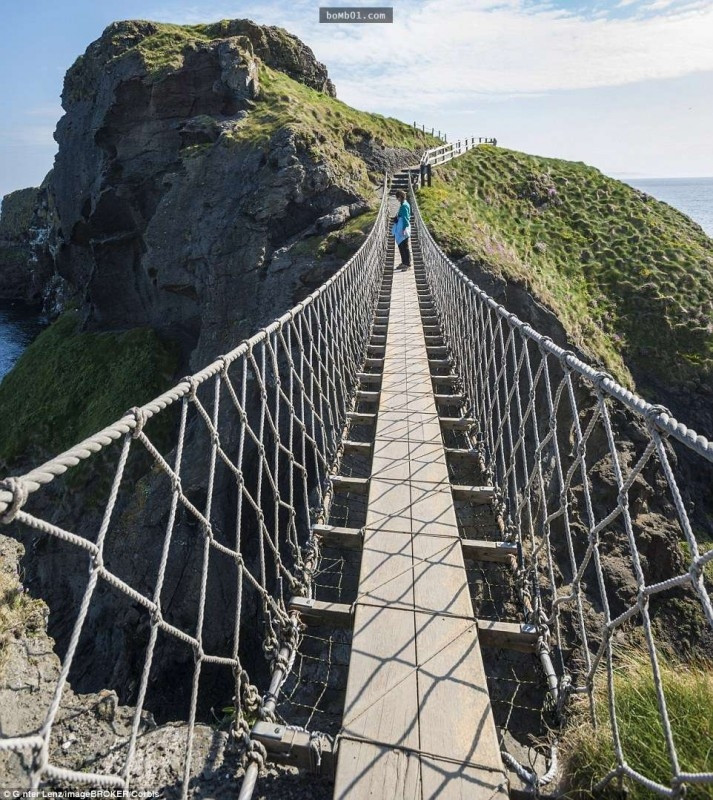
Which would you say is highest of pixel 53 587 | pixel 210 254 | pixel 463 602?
pixel 210 254

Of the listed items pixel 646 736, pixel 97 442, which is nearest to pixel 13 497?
pixel 97 442

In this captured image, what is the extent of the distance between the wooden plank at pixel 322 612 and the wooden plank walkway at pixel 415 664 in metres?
0.17

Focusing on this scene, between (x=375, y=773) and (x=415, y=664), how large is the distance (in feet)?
Result: 1.55

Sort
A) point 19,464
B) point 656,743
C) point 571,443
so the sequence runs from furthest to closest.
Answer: point 19,464
point 571,443
point 656,743

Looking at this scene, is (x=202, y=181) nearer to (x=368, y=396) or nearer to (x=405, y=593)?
(x=368, y=396)

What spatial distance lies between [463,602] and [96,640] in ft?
30.3

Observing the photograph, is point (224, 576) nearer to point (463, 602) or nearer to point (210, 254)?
point (463, 602)

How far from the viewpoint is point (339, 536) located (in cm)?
328

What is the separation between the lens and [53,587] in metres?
11.6

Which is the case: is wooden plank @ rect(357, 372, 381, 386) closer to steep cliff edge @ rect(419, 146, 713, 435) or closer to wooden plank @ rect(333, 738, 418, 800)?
wooden plank @ rect(333, 738, 418, 800)

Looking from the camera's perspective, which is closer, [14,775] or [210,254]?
[14,775]

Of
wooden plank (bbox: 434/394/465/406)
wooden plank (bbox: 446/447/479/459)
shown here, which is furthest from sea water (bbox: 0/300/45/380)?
wooden plank (bbox: 446/447/479/459)

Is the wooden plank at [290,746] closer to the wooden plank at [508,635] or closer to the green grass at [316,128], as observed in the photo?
the wooden plank at [508,635]

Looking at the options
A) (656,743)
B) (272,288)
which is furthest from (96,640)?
(656,743)
